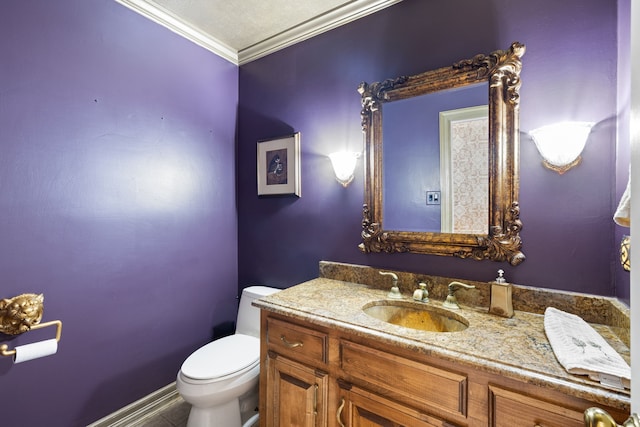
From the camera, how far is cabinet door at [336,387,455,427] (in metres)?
0.96

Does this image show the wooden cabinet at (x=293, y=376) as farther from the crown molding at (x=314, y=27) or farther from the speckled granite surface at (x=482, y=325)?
the crown molding at (x=314, y=27)

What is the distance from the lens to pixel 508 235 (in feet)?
4.27

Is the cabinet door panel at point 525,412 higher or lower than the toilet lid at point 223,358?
higher

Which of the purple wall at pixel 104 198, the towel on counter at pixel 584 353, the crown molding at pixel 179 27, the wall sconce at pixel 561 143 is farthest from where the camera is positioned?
the crown molding at pixel 179 27

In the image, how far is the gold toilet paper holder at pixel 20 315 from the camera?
1.30 meters

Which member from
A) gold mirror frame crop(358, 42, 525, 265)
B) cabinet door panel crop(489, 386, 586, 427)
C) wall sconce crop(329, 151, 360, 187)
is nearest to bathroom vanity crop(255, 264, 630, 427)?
cabinet door panel crop(489, 386, 586, 427)

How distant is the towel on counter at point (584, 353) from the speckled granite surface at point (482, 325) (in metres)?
0.02

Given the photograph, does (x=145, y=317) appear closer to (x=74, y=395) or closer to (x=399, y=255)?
(x=74, y=395)

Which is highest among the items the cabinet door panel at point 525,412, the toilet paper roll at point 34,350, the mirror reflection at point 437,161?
the mirror reflection at point 437,161

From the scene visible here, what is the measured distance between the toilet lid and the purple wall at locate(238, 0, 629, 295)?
511 mm

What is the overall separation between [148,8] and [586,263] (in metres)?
2.70

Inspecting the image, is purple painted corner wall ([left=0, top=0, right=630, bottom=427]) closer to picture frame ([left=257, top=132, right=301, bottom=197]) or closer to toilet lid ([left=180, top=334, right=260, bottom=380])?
picture frame ([left=257, top=132, right=301, bottom=197])

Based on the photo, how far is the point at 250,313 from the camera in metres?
1.95

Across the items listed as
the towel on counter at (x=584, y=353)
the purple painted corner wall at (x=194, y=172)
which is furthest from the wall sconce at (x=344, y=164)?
the towel on counter at (x=584, y=353)
